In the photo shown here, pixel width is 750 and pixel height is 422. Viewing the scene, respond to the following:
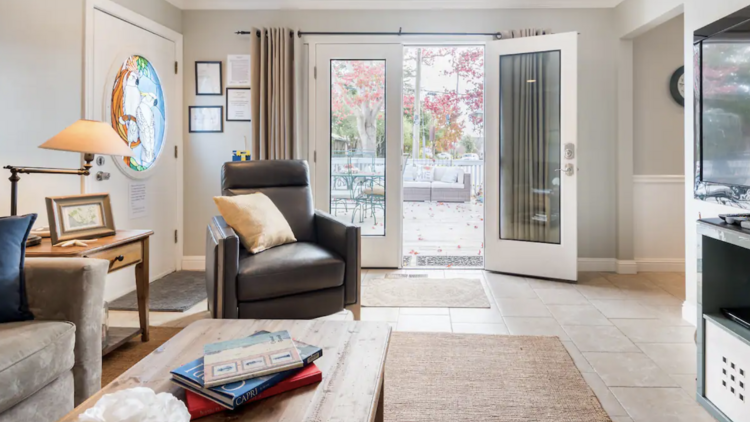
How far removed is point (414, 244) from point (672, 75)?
121 inches

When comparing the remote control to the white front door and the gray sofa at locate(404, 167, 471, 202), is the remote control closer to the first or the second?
the white front door

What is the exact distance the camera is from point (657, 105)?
13.1 ft

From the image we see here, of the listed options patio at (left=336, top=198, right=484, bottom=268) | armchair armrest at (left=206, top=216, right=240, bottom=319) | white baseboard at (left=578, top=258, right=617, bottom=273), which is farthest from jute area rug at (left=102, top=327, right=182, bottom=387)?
white baseboard at (left=578, top=258, right=617, bottom=273)

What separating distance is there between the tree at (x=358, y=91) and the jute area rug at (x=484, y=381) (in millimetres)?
2217

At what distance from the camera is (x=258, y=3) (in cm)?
411

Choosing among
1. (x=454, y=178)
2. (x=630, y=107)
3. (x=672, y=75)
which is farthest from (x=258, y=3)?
(x=454, y=178)

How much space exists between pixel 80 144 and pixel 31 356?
3.64 ft

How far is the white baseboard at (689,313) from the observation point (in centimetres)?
277

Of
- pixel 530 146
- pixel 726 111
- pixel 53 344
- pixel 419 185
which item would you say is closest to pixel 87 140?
pixel 53 344

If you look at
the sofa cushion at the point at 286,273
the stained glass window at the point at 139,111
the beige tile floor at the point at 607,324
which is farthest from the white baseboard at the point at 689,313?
the stained glass window at the point at 139,111

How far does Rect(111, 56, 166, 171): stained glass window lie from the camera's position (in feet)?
10.9

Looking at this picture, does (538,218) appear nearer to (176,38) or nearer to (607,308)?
(607,308)

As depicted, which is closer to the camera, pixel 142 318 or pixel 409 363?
pixel 409 363

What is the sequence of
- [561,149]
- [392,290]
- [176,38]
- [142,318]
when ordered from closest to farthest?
[142,318]
[392,290]
[561,149]
[176,38]
